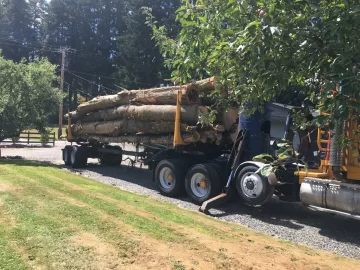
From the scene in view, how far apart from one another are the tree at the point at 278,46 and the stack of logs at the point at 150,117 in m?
4.60

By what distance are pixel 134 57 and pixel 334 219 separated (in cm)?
4356

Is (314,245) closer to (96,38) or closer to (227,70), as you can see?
(227,70)

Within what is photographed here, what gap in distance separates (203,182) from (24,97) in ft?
41.3

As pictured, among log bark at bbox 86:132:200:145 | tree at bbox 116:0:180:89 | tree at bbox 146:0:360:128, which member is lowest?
log bark at bbox 86:132:200:145

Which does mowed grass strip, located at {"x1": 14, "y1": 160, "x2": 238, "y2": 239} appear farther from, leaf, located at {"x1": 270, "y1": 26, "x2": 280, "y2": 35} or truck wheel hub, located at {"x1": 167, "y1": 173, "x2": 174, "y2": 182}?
leaf, located at {"x1": 270, "y1": 26, "x2": 280, "y2": 35}

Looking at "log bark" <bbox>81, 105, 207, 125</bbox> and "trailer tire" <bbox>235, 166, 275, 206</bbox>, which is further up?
"log bark" <bbox>81, 105, 207, 125</bbox>

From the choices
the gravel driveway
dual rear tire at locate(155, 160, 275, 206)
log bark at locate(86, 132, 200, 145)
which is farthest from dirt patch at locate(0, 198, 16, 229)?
log bark at locate(86, 132, 200, 145)

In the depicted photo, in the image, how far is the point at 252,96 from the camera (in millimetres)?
2795

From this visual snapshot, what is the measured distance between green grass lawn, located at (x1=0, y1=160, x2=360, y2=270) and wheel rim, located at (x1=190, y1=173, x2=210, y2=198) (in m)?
1.47

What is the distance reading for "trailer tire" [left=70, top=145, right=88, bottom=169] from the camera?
55.8ft

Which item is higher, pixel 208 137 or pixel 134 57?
pixel 134 57

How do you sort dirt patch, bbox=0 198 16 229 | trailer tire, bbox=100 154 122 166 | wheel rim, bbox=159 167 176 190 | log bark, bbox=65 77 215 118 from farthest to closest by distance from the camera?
trailer tire, bbox=100 154 122 166
wheel rim, bbox=159 167 176 190
log bark, bbox=65 77 215 118
dirt patch, bbox=0 198 16 229

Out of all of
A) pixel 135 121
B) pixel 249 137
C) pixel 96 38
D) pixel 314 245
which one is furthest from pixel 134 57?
pixel 314 245

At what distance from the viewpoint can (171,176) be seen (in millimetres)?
10945
